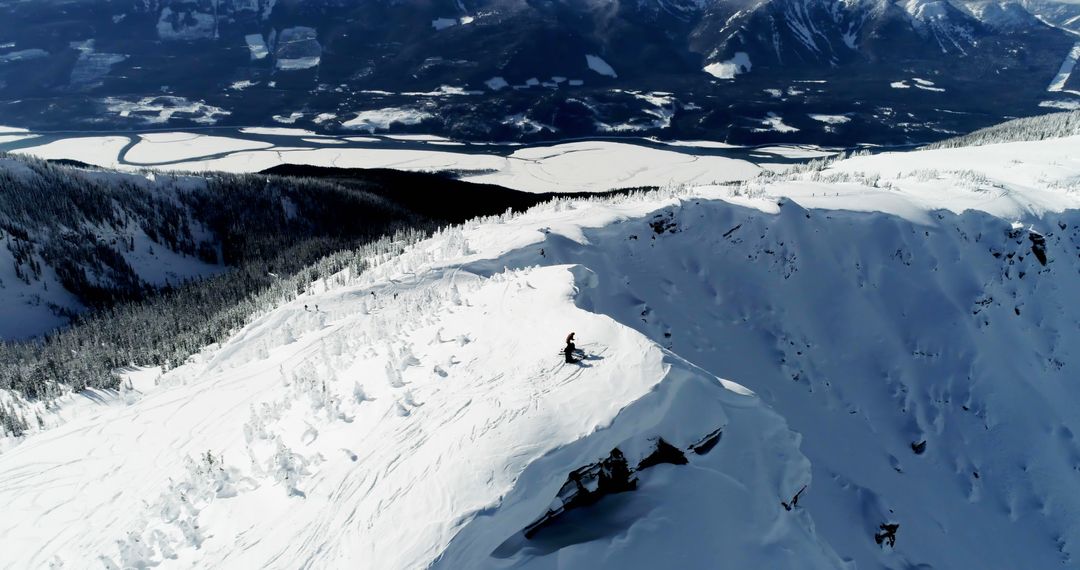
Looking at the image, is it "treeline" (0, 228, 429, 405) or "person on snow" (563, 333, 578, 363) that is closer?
"person on snow" (563, 333, 578, 363)

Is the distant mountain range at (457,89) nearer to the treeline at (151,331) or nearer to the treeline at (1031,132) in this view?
the treeline at (1031,132)

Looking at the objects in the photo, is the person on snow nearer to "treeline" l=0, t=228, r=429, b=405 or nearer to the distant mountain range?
"treeline" l=0, t=228, r=429, b=405

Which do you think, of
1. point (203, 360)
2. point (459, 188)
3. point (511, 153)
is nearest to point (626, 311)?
point (203, 360)

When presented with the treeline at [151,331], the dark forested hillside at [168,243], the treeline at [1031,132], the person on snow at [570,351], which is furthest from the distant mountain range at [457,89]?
the person on snow at [570,351]

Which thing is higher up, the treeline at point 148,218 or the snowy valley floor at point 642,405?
the snowy valley floor at point 642,405

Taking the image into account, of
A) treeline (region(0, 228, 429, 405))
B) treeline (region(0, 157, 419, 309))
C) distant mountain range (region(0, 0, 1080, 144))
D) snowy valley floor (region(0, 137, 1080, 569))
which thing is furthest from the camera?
distant mountain range (region(0, 0, 1080, 144))

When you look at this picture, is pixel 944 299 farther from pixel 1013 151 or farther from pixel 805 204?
pixel 1013 151

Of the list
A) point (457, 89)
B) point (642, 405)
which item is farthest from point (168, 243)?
point (457, 89)

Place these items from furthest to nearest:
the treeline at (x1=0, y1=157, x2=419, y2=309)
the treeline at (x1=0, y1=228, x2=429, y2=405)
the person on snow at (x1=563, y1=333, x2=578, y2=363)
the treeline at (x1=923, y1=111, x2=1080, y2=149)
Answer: the treeline at (x1=923, y1=111, x2=1080, y2=149) → the treeline at (x1=0, y1=157, x2=419, y2=309) → the treeline at (x1=0, y1=228, x2=429, y2=405) → the person on snow at (x1=563, y1=333, x2=578, y2=363)

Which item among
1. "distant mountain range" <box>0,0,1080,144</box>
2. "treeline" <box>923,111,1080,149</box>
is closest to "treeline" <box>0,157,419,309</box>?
"distant mountain range" <box>0,0,1080,144</box>
